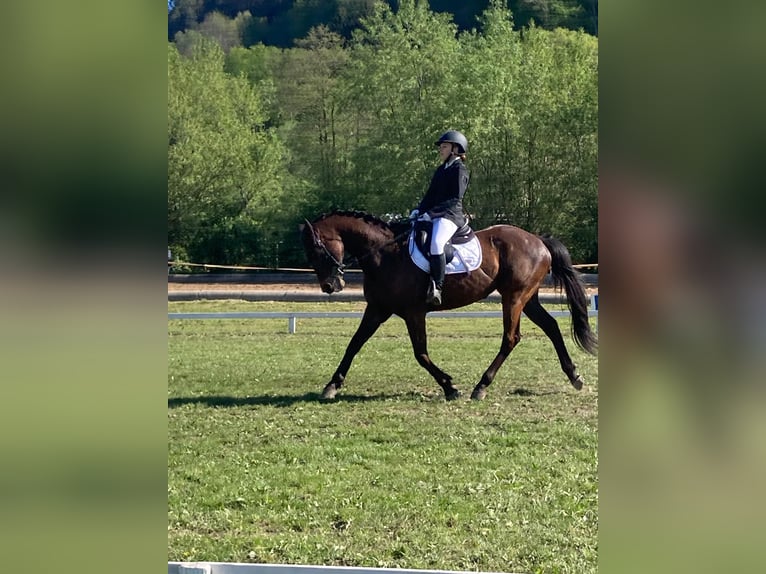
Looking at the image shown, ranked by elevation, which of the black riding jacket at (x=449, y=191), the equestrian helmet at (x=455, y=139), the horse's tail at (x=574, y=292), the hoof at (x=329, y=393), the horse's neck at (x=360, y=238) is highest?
the equestrian helmet at (x=455, y=139)

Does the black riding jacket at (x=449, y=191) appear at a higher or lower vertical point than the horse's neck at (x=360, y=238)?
higher

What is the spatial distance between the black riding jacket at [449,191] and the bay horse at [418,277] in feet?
1.29

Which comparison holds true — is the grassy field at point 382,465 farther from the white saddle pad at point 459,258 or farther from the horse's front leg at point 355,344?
the white saddle pad at point 459,258

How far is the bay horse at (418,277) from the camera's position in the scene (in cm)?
721

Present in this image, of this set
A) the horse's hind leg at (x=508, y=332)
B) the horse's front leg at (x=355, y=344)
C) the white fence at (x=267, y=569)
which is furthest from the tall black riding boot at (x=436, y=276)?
the white fence at (x=267, y=569)

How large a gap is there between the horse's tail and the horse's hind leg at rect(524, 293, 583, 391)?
0.56 ft

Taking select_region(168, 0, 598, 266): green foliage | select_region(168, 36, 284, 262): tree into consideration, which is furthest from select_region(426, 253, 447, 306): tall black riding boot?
select_region(168, 36, 284, 262): tree

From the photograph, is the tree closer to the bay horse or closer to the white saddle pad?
the bay horse

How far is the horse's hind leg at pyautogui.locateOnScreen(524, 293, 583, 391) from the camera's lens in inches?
291

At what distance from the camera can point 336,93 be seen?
1889 cm
